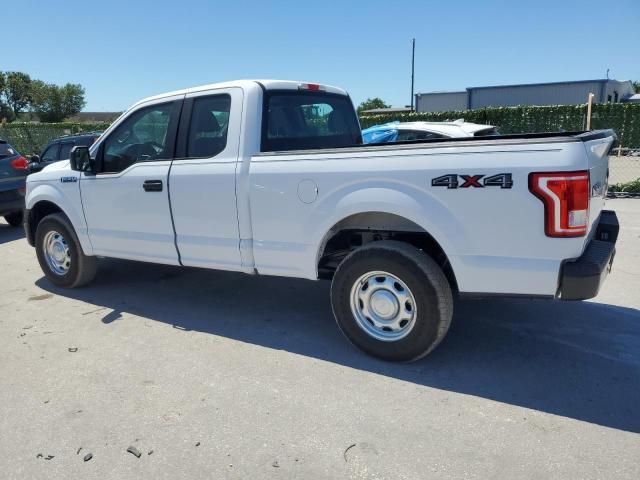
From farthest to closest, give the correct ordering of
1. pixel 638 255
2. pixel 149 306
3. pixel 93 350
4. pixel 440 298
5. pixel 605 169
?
pixel 638 255
pixel 149 306
pixel 93 350
pixel 605 169
pixel 440 298

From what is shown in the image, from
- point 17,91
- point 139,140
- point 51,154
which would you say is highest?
point 17,91

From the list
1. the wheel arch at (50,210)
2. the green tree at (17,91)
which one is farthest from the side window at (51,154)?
the green tree at (17,91)

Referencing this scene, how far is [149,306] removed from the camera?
16.3ft

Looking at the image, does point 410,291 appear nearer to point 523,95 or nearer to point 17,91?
point 523,95

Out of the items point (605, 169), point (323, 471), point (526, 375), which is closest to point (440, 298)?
point (526, 375)

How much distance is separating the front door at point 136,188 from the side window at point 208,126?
0.65 ft

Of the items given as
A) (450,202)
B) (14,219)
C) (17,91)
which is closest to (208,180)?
(450,202)

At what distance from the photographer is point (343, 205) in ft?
11.3

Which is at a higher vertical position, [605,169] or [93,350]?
[605,169]

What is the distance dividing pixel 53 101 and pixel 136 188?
76847 millimetres

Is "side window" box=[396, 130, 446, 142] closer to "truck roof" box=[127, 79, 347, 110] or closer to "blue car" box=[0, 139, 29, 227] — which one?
"truck roof" box=[127, 79, 347, 110]

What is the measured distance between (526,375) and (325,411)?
141 cm

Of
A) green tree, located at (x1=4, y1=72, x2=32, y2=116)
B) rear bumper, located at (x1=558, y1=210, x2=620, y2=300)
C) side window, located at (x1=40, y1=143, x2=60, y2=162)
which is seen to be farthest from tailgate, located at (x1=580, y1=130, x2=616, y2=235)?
green tree, located at (x1=4, y1=72, x2=32, y2=116)

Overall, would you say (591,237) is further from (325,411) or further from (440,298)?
(325,411)
